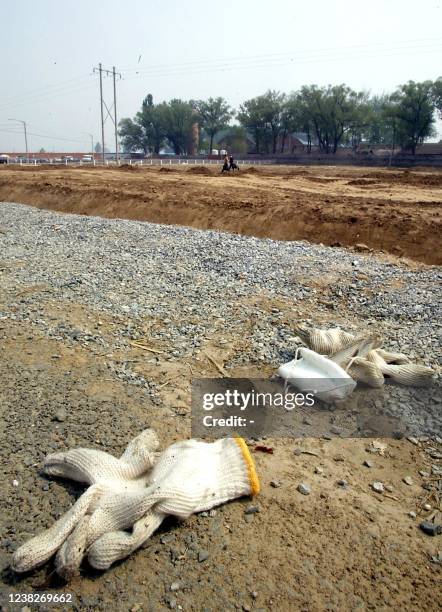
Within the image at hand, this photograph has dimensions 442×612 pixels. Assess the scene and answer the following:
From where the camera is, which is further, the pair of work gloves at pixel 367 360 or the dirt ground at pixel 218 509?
the pair of work gloves at pixel 367 360

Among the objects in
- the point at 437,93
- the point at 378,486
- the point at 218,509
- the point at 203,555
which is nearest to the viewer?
the point at 203,555

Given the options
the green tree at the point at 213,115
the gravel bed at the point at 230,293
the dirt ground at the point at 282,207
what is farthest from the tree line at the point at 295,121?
the gravel bed at the point at 230,293

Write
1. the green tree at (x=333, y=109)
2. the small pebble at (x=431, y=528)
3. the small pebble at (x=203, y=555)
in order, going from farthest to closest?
the green tree at (x=333, y=109) → the small pebble at (x=431, y=528) → the small pebble at (x=203, y=555)

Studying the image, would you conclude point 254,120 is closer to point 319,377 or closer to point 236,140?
point 236,140

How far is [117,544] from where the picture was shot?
2631 millimetres

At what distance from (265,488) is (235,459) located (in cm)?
28

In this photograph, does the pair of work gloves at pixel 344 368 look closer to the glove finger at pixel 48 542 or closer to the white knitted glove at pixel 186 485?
the white knitted glove at pixel 186 485

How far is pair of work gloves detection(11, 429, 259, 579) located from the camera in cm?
263

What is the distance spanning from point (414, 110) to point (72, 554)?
5776 cm

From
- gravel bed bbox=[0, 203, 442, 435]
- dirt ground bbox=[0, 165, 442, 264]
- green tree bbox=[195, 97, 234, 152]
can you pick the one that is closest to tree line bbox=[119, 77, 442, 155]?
green tree bbox=[195, 97, 234, 152]

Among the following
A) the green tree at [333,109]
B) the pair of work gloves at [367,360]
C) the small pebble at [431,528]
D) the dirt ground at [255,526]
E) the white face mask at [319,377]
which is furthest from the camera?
the green tree at [333,109]

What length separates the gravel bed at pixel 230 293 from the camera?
530 cm

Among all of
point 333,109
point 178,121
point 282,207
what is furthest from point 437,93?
point 282,207

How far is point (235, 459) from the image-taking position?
320 centimetres
